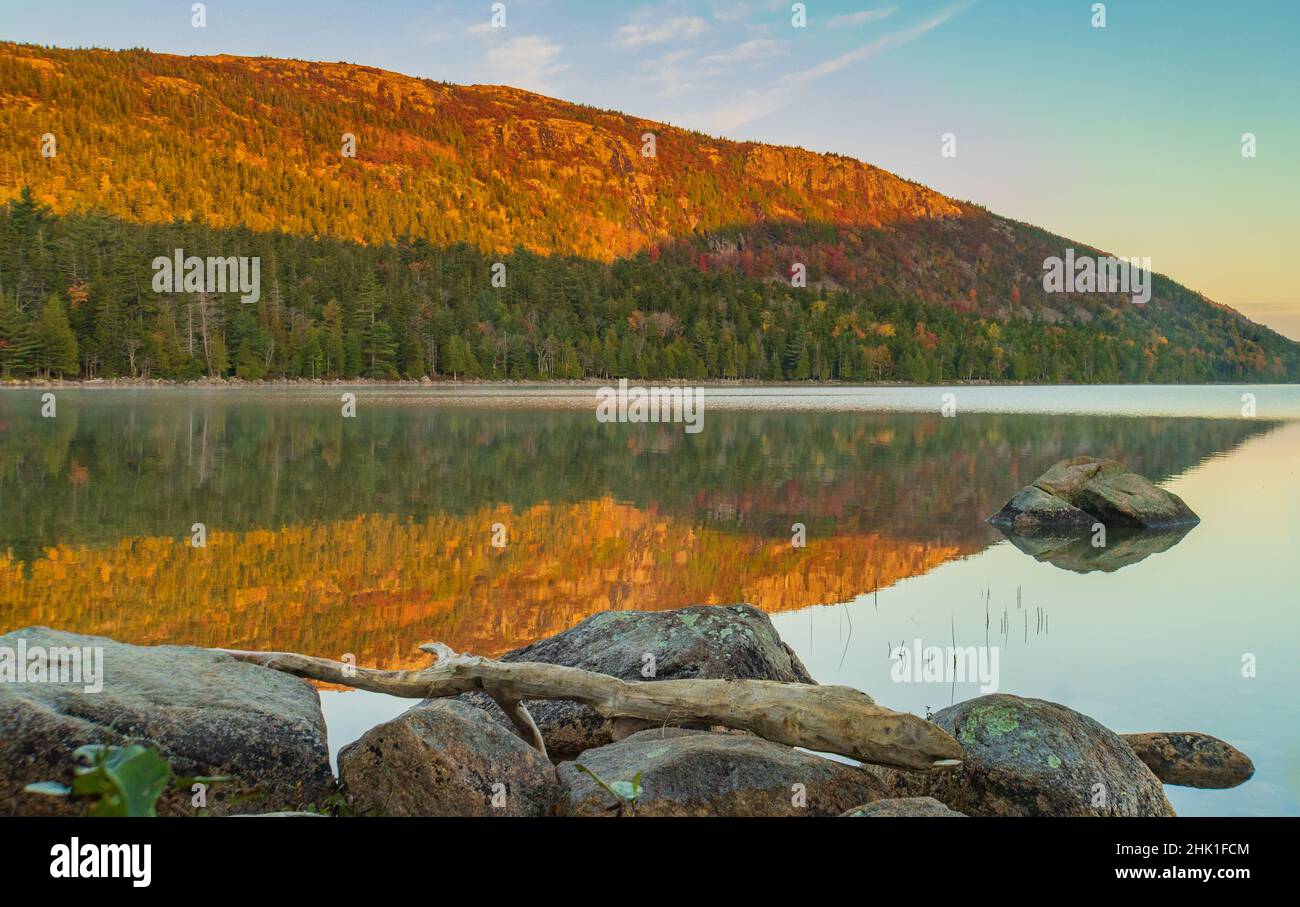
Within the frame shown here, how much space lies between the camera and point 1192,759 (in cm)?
678

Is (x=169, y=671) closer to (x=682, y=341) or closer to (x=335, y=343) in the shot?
(x=335, y=343)

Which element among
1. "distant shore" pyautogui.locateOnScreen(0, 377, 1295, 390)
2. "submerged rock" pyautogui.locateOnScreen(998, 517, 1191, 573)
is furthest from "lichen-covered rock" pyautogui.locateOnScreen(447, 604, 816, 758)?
"distant shore" pyautogui.locateOnScreen(0, 377, 1295, 390)

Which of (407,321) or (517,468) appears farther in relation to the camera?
(407,321)

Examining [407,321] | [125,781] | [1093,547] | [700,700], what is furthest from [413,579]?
[407,321]

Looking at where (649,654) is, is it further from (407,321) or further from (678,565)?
(407,321)

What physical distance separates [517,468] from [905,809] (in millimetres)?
22446

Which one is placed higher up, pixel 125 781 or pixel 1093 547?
pixel 125 781

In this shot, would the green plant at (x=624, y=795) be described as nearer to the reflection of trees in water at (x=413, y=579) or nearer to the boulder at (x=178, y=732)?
the boulder at (x=178, y=732)

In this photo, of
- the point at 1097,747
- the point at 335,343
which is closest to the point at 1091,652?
the point at 1097,747

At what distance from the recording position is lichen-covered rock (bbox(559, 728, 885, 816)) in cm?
511

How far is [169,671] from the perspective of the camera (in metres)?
6.08

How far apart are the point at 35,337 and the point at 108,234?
3290 cm

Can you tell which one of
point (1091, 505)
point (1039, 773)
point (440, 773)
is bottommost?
point (1039, 773)

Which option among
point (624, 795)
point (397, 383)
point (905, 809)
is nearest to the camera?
point (905, 809)
